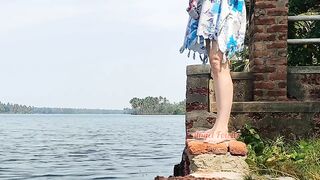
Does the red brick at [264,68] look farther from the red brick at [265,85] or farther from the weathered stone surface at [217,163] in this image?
the weathered stone surface at [217,163]

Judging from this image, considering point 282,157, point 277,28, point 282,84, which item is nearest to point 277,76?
point 282,84

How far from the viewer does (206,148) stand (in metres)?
5.75

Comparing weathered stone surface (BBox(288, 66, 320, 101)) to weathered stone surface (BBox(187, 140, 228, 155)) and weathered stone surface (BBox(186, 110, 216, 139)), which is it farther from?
weathered stone surface (BBox(187, 140, 228, 155))

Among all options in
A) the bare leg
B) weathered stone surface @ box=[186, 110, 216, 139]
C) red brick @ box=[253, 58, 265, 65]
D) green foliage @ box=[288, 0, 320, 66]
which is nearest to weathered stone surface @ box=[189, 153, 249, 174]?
the bare leg

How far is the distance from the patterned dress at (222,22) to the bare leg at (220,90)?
67 millimetres

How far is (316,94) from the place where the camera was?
26.6 feet

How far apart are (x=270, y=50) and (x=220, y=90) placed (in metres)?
2.56

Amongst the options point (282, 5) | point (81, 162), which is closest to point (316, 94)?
point (282, 5)

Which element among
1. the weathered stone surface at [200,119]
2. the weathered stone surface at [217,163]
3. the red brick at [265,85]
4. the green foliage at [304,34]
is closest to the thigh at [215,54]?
the weathered stone surface at [217,163]

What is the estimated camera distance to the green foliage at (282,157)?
19.4ft

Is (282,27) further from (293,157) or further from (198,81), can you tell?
(293,157)

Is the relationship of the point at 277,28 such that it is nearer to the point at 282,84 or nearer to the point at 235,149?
the point at 282,84

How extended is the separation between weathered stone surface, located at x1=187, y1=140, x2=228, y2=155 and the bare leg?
0.05m

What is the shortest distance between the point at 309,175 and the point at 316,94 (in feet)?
8.69
